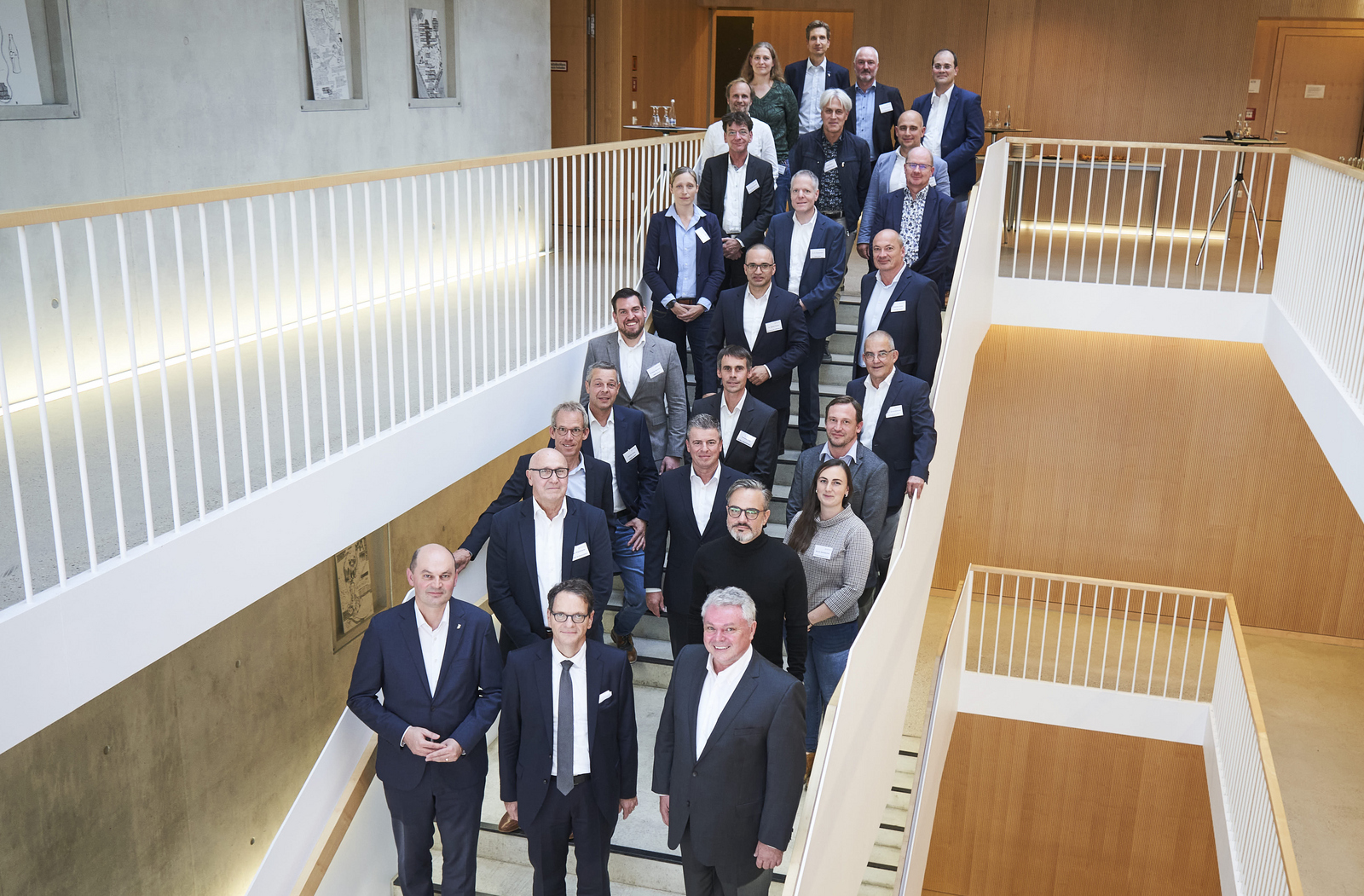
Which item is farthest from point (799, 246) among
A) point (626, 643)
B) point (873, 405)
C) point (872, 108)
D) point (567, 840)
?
point (567, 840)

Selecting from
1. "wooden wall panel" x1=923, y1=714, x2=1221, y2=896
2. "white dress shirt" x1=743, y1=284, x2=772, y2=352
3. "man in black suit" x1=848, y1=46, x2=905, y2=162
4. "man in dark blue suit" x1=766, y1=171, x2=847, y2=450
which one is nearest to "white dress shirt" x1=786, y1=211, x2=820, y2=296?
"man in dark blue suit" x1=766, y1=171, x2=847, y2=450

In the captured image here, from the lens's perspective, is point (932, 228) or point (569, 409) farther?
point (932, 228)

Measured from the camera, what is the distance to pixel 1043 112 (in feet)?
44.4

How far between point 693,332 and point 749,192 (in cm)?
103

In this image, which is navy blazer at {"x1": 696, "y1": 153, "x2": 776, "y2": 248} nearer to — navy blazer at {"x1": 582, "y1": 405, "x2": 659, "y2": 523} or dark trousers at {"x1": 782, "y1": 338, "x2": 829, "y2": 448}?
dark trousers at {"x1": 782, "y1": 338, "x2": 829, "y2": 448}

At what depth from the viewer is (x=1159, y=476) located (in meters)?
11.9

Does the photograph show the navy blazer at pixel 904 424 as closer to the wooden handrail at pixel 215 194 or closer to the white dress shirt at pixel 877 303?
the white dress shirt at pixel 877 303

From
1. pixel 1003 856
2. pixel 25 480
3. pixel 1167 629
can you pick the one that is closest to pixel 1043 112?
pixel 1167 629

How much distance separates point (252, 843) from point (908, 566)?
591 cm

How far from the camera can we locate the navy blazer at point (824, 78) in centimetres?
813

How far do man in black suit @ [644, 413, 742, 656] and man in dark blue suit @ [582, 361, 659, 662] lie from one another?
18.9 inches

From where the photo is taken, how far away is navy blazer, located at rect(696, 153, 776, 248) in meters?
7.02

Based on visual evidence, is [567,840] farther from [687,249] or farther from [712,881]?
[687,249]

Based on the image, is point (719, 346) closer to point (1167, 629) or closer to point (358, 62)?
point (358, 62)
